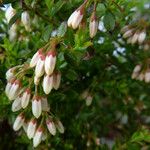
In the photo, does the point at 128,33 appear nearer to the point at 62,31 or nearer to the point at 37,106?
the point at 62,31

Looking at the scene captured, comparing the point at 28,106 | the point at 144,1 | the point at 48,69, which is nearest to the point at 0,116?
the point at 28,106

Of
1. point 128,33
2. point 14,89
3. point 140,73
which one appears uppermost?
point 14,89

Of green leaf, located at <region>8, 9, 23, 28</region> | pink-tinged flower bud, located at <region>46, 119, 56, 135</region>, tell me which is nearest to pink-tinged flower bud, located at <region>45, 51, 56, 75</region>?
pink-tinged flower bud, located at <region>46, 119, 56, 135</region>

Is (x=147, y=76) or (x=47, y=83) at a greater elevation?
(x=47, y=83)

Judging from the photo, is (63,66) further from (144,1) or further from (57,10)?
(144,1)

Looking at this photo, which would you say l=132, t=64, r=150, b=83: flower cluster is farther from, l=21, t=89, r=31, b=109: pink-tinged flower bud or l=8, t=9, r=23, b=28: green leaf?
l=21, t=89, r=31, b=109: pink-tinged flower bud

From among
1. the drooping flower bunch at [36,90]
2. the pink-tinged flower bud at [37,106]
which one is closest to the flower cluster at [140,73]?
the drooping flower bunch at [36,90]

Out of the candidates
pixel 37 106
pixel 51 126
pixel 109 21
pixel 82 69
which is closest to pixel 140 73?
pixel 82 69

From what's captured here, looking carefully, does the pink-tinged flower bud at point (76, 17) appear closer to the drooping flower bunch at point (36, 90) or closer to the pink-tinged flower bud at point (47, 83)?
the drooping flower bunch at point (36, 90)

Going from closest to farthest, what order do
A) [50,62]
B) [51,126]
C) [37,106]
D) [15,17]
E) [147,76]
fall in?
[50,62], [37,106], [51,126], [15,17], [147,76]
